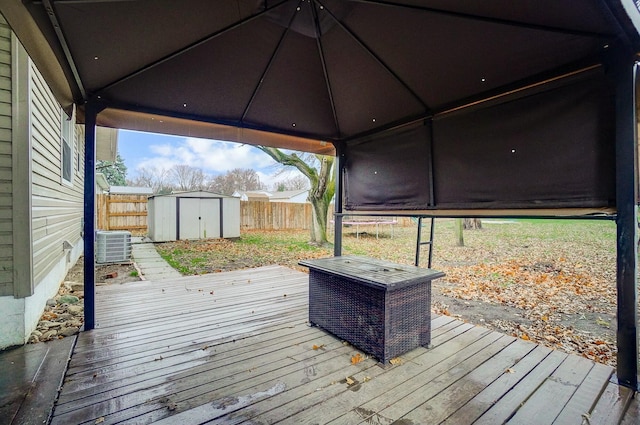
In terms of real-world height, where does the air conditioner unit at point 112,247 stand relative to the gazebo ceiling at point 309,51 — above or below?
below

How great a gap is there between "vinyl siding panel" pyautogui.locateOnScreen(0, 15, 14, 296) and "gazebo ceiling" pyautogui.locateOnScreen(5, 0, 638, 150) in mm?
547

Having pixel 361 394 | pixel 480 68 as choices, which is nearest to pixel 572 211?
pixel 480 68

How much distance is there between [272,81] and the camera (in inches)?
118

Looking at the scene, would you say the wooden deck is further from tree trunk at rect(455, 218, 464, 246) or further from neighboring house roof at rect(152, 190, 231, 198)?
neighboring house roof at rect(152, 190, 231, 198)

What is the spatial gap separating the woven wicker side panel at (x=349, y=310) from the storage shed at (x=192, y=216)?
8.14m

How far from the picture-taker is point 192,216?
→ 32.4 ft

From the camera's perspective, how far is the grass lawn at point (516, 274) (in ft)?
10.6

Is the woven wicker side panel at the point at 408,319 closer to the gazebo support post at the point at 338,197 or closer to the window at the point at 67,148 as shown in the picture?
the gazebo support post at the point at 338,197

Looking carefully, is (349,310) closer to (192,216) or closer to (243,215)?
(192,216)

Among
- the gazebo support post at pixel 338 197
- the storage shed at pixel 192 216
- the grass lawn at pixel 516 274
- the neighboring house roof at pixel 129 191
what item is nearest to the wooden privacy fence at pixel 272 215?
the storage shed at pixel 192 216

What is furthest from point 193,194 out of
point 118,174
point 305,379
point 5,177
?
point 118,174

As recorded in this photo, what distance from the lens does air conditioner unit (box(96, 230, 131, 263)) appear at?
6094 millimetres

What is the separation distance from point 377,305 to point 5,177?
3265 mm

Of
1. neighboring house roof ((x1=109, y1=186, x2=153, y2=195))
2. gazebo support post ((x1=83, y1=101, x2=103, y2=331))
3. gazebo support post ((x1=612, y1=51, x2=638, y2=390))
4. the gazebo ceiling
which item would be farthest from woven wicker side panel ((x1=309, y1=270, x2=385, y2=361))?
neighboring house roof ((x1=109, y1=186, x2=153, y2=195))
